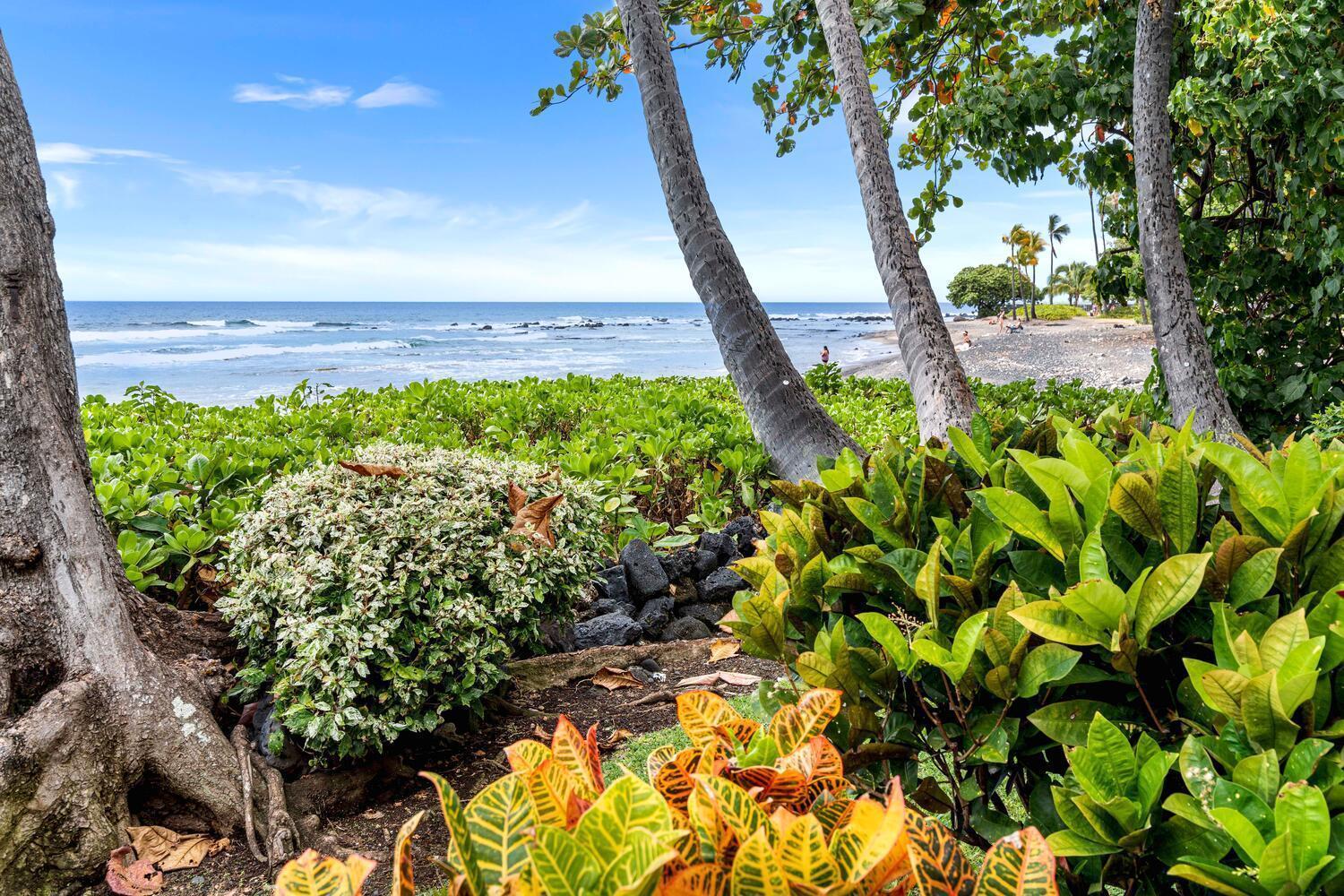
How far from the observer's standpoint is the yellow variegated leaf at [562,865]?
772 millimetres

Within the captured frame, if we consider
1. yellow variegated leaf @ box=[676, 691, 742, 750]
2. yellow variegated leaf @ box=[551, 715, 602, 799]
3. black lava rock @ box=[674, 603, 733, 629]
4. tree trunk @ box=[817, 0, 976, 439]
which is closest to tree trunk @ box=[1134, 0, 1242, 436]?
tree trunk @ box=[817, 0, 976, 439]

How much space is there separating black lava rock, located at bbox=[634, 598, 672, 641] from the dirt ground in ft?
1.07

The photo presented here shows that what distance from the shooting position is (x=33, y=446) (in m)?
2.73

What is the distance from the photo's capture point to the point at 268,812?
2783 mm

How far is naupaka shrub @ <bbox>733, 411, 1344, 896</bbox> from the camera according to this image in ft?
3.38

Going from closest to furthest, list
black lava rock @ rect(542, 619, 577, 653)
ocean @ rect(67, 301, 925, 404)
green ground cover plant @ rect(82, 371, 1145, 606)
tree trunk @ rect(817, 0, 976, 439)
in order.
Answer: green ground cover plant @ rect(82, 371, 1145, 606), black lava rock @ rect(542, 619, 577, 653), tree trunk @ rect(817, 0, 976, 439), ocean @ rect(67, 301, 925, 404)

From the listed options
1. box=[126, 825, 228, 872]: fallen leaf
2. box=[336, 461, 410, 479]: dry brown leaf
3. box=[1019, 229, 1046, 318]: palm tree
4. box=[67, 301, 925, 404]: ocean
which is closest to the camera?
box=[126, 825, 228, 872]: fallen leaf

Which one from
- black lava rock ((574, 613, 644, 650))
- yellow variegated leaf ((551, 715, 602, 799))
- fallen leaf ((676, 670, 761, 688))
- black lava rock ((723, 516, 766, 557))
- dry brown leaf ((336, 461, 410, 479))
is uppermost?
dry brown leaf ((336, 461, 410, 479))

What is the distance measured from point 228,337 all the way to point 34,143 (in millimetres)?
56502

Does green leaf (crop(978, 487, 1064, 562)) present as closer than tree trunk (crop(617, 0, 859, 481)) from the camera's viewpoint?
Yes

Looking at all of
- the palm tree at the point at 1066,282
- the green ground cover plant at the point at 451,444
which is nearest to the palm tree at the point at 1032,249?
the palm tree at the point at 1066,282

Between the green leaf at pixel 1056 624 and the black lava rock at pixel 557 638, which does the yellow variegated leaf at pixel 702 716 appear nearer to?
the green leaf at pixel 1056 624

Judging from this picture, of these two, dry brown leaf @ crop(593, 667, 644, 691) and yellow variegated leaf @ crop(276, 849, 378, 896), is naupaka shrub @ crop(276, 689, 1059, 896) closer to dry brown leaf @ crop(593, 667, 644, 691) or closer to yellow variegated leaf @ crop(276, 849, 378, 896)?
yellow variegated leaf @ crop(276, 849, 378, 896)

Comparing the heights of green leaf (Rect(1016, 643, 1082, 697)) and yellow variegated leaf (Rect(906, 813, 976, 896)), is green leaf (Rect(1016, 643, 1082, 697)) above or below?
above
